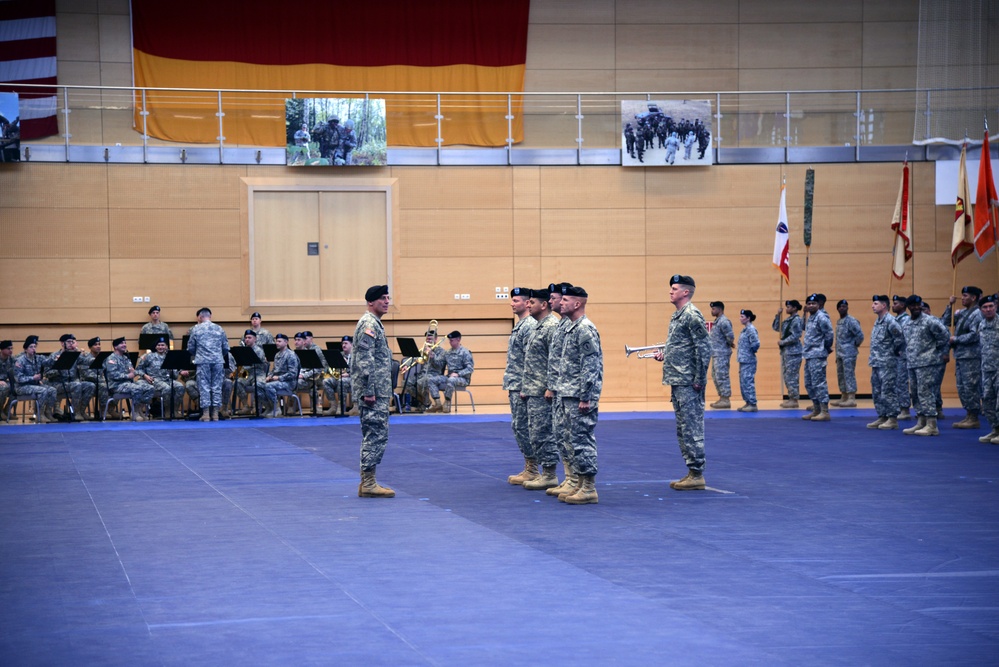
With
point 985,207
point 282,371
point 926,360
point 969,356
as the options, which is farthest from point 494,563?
point 985,207

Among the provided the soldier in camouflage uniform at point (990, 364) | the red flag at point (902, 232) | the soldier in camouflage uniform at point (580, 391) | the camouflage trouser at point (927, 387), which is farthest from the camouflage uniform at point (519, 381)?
the red flag at point (902, 232)

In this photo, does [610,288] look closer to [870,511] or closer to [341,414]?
[341,414]

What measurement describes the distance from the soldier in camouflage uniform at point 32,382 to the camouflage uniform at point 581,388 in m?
12.6

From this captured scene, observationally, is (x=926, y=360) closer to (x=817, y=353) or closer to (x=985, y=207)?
(x=817, y=353)

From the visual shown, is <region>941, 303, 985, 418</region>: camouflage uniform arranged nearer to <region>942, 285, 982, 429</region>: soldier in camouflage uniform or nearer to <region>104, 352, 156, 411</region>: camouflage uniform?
<region>942, 285, 982, 429</region>: soldier in camouflage uniform

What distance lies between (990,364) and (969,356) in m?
1.19

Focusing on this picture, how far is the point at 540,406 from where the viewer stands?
36.4 feet

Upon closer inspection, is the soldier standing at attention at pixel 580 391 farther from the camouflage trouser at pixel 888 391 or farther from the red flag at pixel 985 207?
the red flag at pixel 985 207

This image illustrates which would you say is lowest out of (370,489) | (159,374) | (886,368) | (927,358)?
(370,489)

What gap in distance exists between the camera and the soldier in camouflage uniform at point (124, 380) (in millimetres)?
19859

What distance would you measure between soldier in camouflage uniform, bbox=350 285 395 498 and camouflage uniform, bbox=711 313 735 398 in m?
12.8

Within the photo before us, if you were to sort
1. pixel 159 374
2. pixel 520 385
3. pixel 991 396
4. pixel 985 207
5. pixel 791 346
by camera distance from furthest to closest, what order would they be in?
1. pixel 791 346
2. pixel 159 374
3. pixel 985 207
4. pixel 991 396
5. pixel 520 385

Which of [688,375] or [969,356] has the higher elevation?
[688,375]

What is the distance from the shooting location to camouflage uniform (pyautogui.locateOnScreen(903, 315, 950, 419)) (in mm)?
16141
